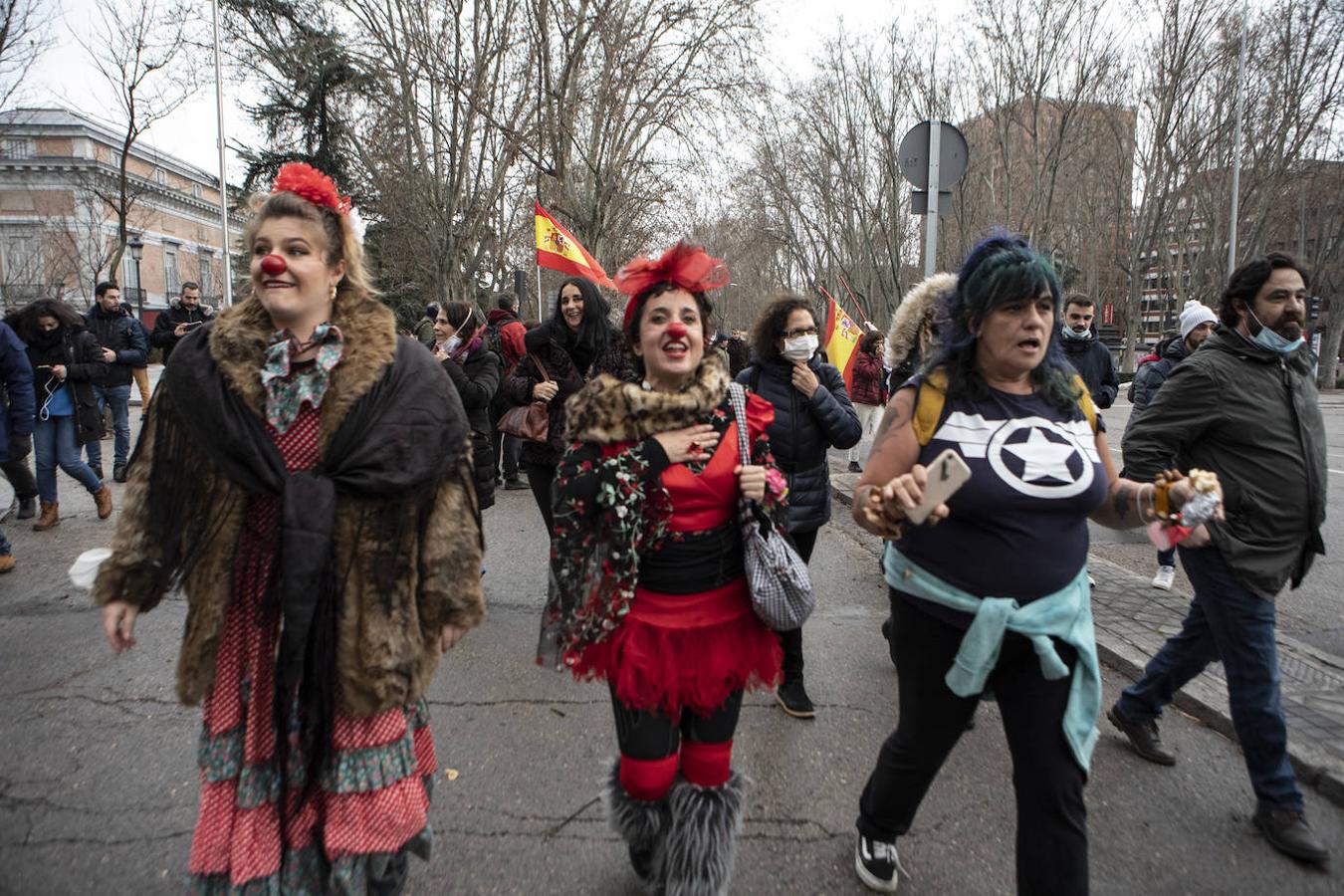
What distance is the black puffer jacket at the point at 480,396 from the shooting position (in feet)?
17.4

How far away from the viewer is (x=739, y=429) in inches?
91.7

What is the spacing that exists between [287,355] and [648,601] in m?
1.17

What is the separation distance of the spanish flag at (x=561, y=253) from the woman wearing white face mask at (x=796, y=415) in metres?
4.14

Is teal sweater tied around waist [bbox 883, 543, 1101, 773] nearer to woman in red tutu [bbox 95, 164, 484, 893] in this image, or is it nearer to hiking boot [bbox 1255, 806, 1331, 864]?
hiking boot [bbox 1255, 806, 1331, 864]

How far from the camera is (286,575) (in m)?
1.84

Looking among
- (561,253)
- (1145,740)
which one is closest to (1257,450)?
(1145,740)

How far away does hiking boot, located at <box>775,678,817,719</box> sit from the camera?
11.8 ft

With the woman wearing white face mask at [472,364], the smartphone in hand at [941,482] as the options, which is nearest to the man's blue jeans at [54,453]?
the woman wearing white face mask at [472,364]

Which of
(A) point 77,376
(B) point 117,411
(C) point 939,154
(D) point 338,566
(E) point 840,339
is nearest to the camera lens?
(D) point 338,566

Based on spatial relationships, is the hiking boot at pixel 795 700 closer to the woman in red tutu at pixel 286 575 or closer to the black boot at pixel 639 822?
the black boot at pixel 639 822

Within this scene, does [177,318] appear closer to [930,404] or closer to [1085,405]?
[930,404]

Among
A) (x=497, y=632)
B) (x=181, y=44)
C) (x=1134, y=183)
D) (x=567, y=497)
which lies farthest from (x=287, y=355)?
(x=1134, y=183)

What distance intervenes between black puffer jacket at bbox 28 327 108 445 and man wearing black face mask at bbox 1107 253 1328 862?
803cm

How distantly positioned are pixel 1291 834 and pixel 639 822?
7.24 feet
